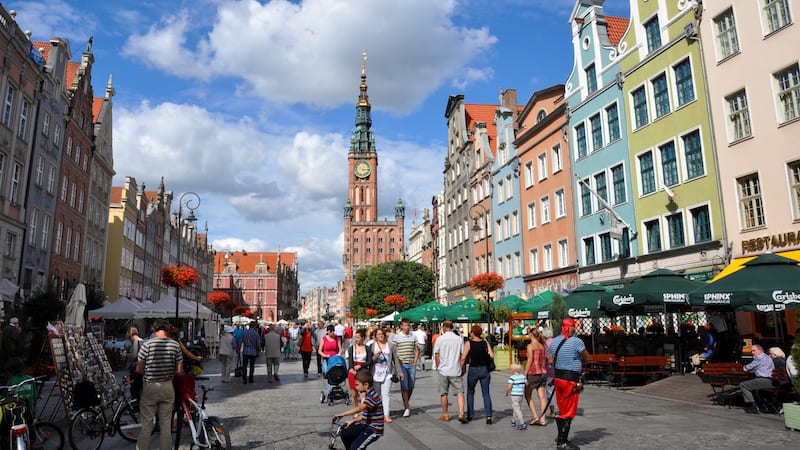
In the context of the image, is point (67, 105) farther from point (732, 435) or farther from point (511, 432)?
point (732, 435)

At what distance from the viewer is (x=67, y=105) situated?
33.4 meters

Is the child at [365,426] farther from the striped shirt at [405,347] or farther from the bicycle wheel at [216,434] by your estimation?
the striped shirt at [405,347]

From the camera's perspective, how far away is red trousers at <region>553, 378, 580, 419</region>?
850cm

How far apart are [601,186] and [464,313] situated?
9701mm

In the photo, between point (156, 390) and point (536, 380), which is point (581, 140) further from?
point (156, 390)

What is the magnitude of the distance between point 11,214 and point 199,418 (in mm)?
23364

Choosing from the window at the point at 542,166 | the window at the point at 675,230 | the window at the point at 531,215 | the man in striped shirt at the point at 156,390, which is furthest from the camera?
the window at the point at 531,215

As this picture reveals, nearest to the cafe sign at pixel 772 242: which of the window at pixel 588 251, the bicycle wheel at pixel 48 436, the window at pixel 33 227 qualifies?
the window at pixel 588 251

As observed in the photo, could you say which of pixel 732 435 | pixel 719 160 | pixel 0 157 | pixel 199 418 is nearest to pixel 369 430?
pixel 199 418

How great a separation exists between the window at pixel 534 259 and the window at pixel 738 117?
1644 centimetres

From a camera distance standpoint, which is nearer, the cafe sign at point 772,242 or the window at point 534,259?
the cafe sign at point 772,242

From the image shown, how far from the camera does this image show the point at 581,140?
103ft

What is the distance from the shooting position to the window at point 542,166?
35.3 metres

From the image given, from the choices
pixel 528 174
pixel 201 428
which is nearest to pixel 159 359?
pixel 201 428
